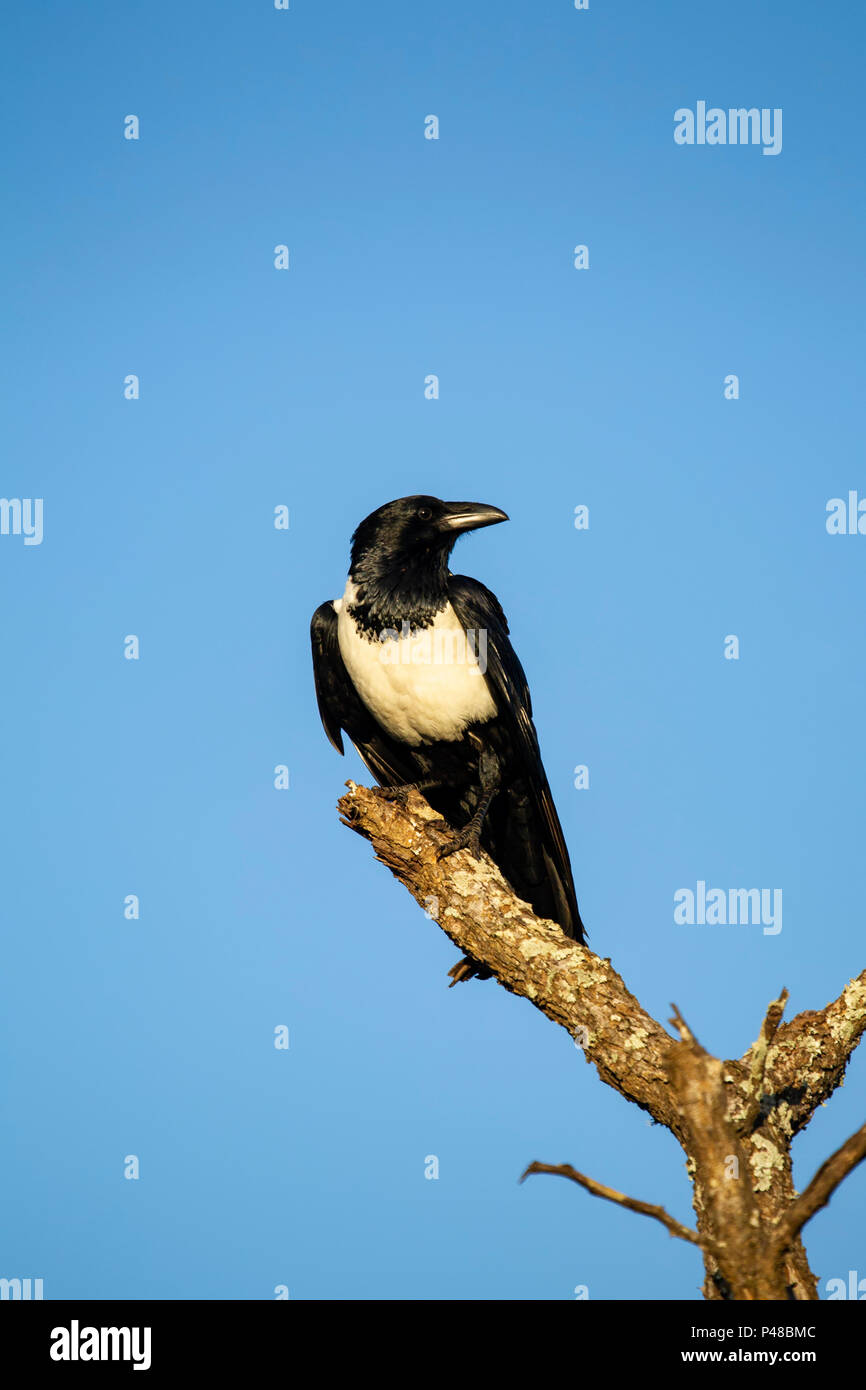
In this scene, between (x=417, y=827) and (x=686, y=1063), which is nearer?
(x=686, y=1063)

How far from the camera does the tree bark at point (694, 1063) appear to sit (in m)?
3.27

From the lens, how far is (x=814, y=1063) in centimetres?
439

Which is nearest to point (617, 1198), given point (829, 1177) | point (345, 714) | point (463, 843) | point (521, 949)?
point (829, 1177)

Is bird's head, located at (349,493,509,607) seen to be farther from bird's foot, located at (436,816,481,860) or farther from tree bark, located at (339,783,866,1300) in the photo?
bird's foot, located at (436,816,481,860)

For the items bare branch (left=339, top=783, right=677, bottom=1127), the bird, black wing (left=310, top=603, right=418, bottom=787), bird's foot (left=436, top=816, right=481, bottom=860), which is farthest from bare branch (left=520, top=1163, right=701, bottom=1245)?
black wing (left=310, top=603, right=418, bottom=787)

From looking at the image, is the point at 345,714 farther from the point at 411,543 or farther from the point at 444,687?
the point at 411,543

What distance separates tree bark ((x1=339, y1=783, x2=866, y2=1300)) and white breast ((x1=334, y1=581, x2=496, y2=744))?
2.23 feet

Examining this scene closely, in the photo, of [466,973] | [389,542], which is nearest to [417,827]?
[466,973]

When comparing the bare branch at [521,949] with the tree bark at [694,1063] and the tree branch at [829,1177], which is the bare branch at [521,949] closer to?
the tree bark at [694,1063]

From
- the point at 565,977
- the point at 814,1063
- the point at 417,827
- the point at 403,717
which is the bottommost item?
the point at 814,1063

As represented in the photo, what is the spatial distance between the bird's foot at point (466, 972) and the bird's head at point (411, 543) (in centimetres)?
218
